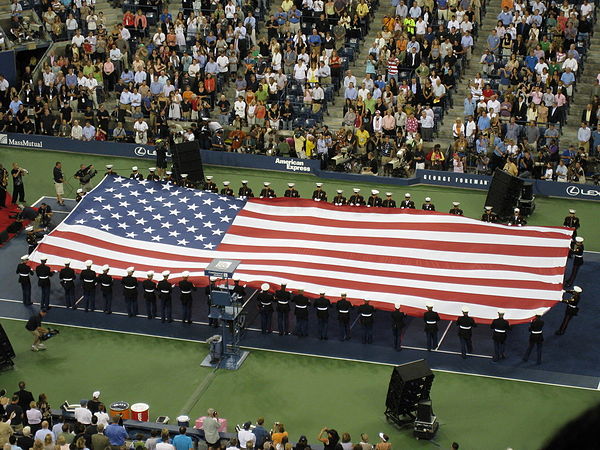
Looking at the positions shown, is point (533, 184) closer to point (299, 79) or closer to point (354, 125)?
point (354, 125)

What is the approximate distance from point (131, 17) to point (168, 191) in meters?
15.0

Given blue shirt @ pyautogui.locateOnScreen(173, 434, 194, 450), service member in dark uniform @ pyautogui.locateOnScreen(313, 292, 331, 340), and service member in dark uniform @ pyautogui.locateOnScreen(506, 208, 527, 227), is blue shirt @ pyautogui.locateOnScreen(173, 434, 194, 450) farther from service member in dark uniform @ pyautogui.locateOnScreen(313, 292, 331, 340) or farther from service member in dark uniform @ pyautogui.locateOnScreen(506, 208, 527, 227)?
service member in dark uniform @ pyautogui.locateOnScreen(506, 208, 527, 227)

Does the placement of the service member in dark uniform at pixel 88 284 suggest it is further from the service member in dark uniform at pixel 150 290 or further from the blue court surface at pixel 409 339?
the service member in dark uniform at pixel 150 290

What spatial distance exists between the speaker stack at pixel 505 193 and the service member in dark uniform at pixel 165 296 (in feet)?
A: 35.8

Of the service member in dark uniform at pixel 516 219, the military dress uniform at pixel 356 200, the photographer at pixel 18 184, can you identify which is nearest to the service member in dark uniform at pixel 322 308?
the military dress uniform at pixel 356 200

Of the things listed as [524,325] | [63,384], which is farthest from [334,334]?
[63,384]

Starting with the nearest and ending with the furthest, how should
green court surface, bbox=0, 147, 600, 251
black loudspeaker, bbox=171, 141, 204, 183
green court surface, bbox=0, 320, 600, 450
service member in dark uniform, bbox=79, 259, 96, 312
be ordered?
green court surface, bbox=0, 320, 600, 450 < service member in dark uniform, bbox=79, 259, 96, 312 < black loudspeaker, bbox=171, 141, 204, 183 < green court surface, bbox=0, 147, 600, 251

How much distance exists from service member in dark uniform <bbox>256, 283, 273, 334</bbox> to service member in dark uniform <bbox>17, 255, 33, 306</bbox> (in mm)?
6233

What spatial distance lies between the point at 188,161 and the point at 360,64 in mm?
11274

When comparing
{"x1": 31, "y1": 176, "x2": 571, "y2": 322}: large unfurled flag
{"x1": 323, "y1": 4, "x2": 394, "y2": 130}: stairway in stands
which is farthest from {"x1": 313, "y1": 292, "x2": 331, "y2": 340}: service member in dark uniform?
{"x1": 323, "y1": 4, "x2": 394, "y2": 130}: stairway in stands

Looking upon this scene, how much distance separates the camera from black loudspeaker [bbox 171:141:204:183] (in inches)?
1187

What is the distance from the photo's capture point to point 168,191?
27.9 m

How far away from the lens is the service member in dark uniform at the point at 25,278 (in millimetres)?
24141

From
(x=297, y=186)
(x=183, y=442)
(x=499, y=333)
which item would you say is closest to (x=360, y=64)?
(x=297, y=186)
